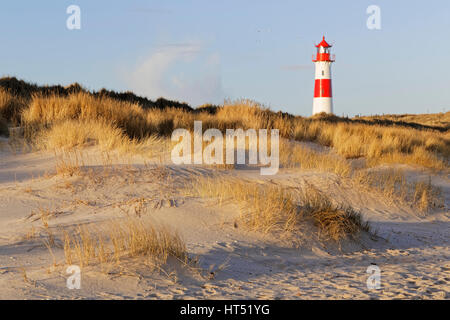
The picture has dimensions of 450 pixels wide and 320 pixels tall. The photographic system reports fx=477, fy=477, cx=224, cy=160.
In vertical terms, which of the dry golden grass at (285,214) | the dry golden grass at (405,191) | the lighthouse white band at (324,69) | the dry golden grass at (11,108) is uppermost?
the lighthouse white band at (324,69)

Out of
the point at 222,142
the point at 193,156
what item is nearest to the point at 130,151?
the point at 193,156

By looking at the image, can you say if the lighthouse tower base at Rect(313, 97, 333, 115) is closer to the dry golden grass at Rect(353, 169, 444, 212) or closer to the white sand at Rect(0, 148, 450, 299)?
the dry golden grass at Rect(353, 169, 444, 212)

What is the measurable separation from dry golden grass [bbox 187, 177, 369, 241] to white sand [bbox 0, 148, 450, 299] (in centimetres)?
15

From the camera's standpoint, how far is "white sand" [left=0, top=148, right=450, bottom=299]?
3.81m

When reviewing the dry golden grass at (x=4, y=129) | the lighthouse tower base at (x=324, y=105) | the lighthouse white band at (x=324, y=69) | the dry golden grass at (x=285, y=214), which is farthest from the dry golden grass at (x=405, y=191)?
the lighthouse white band at (x=324, y=69)

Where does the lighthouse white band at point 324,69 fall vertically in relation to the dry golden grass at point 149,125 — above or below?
above

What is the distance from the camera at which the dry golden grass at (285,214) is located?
5.61 meters

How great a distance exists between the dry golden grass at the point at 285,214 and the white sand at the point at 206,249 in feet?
0.50

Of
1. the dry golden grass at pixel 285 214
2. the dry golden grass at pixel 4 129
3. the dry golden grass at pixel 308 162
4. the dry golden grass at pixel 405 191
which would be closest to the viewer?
the dry golden grass at pixel 285 214

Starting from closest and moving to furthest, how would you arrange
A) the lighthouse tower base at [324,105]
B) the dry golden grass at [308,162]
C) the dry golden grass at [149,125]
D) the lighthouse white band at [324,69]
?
1. the dry golden grass at [308,162]
2. the dry golden grass at [149,125]
3. the lighthouse tower base at [324,105]
4. the lighthouse white band at [324,69]

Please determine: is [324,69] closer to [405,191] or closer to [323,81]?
[323,81]

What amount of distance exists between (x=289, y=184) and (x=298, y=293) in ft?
15.1

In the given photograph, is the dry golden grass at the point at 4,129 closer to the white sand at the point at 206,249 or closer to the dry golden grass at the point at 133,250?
the white sand at the point at 206,249
